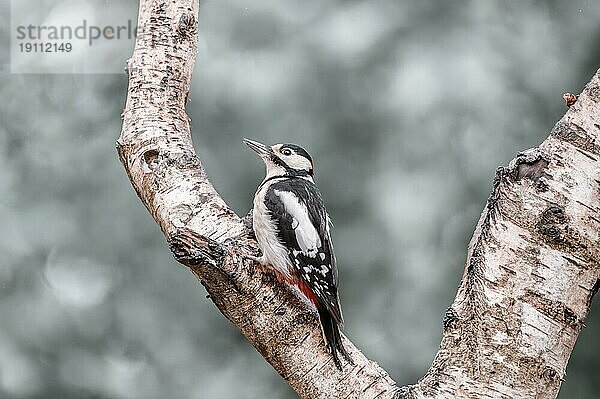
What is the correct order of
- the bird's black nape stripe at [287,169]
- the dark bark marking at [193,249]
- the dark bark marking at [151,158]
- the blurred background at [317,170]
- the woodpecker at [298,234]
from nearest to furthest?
the dark bark marking at [193,249]
the woodpecker at [298,234]
the dark bark marking at [151,158]
the bird's black nape stripe at [287,169]
the blurred background at [317,170]

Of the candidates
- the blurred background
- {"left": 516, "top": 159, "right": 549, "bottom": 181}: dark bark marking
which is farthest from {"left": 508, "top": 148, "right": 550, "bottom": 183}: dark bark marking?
the blurred background

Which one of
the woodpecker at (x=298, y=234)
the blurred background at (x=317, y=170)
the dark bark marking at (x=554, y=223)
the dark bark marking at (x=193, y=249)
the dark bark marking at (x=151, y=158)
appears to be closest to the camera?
the dark bark marking at (x=554, y=223)

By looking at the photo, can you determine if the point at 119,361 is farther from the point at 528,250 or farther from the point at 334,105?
the point at 528,250

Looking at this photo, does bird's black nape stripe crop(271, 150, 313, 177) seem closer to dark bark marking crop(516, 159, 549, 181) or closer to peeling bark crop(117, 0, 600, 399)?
peeling bark crop(117, 0, 600, 399)

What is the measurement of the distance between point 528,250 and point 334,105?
2.34 metres

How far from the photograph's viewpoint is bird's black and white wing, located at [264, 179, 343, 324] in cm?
150

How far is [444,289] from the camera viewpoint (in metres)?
3.24

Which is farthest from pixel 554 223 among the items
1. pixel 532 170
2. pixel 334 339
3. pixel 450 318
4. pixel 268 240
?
pixel 268 240

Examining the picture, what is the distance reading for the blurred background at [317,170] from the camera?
3.26 m

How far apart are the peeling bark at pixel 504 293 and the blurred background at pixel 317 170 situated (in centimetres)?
203

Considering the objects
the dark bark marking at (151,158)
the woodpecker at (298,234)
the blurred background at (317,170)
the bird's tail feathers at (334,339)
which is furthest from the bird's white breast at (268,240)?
the blurred background at (317,170)

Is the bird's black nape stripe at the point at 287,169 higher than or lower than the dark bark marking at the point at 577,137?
higher

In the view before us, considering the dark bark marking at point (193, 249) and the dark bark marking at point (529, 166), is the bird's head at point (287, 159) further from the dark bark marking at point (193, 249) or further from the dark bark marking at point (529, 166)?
the dark bark marking at point (529, 166)

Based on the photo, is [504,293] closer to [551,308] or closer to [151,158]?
[551,308]
